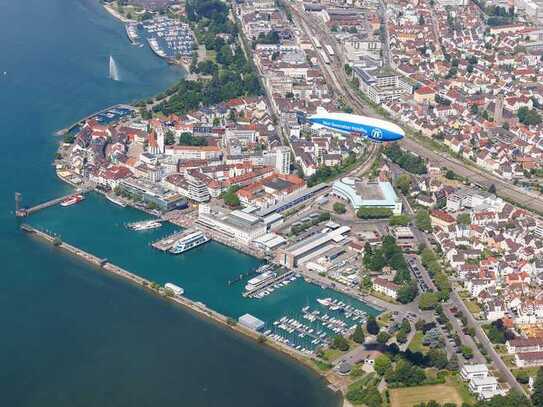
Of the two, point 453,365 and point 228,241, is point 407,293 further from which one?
point 228,241

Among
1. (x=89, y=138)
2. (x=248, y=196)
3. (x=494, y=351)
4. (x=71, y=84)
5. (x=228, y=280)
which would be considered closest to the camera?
(x=494, y=351)

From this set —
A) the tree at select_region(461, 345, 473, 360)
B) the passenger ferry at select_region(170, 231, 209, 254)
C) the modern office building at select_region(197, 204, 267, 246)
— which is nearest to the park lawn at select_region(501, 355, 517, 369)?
the tree at select_region(461, 345, 473, 360)

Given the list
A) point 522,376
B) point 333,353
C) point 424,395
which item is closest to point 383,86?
point 333,353

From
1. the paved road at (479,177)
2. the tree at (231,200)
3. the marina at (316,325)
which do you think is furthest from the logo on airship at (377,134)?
the paved road at (479,177)

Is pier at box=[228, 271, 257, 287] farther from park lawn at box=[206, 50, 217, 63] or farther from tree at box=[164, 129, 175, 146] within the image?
park lawn at box=[206, 50, 217, 63]

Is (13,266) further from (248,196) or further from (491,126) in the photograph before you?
(491,126)

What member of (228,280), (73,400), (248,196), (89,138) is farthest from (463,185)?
(73,400)
